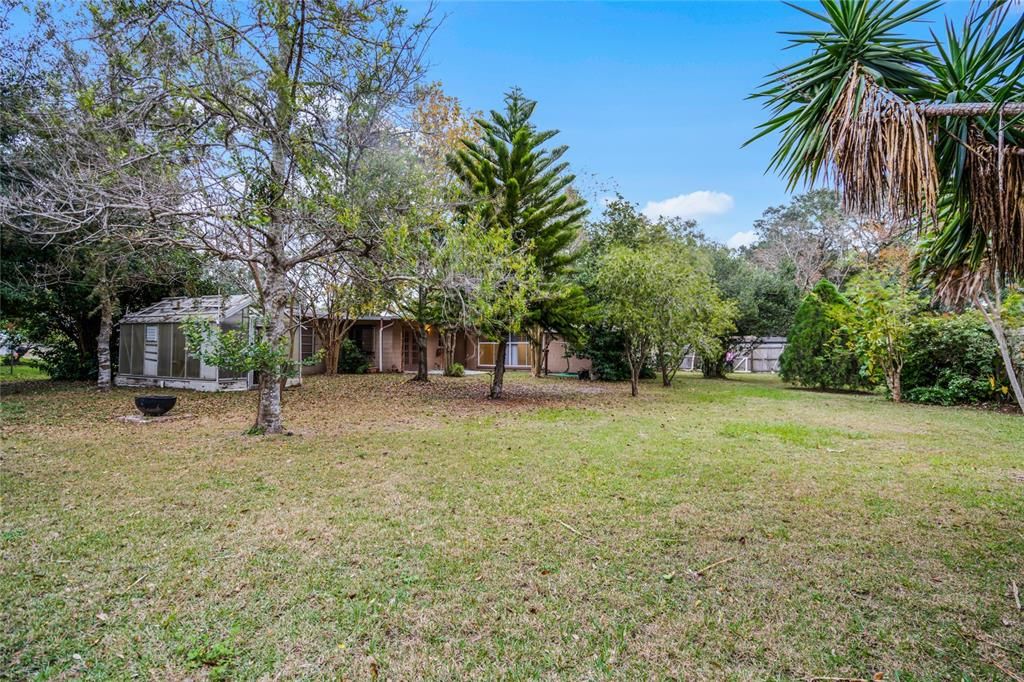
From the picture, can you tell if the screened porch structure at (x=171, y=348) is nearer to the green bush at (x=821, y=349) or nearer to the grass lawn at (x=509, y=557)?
the grass lawn at (x=509, y=557)

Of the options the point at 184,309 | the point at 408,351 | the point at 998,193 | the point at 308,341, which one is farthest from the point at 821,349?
the point at 184,309

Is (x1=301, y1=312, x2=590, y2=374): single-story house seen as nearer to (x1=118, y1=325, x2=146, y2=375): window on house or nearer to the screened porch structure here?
the screened porch structure

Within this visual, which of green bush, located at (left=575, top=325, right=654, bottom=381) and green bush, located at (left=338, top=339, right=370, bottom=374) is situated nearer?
green bush, located at (left=575, top=325, right=654, bottom=381)

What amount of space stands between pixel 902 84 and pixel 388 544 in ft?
14.3

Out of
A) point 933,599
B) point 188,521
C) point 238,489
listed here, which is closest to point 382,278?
point 238,489

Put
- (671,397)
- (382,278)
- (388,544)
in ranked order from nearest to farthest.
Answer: (388,544)
(382,278)
(671,397)

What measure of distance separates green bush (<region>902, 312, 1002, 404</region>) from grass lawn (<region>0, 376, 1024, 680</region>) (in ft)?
13.7

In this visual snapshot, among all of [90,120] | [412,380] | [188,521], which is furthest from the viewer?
[412,380]

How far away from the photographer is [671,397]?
11305 millimetres

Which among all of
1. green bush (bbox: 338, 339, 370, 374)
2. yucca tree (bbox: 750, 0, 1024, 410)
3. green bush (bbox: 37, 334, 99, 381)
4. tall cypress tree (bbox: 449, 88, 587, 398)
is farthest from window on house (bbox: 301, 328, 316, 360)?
yucca tree (bbox: 750, 0, 1024, 410)

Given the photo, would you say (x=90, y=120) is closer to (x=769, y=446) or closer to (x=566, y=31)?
(x=566, y=31)

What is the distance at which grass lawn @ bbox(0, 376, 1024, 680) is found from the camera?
2.10 meters

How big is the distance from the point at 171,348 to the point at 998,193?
565 inches

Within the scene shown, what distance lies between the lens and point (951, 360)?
33.0 ft
